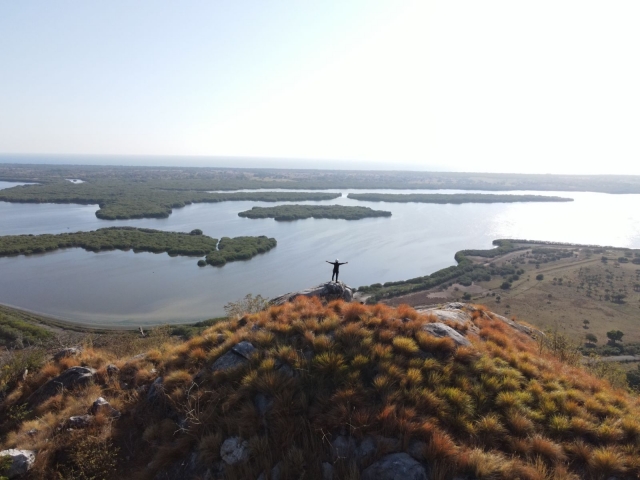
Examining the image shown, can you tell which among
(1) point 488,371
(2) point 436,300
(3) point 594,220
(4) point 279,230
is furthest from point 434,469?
(3) point 594,220

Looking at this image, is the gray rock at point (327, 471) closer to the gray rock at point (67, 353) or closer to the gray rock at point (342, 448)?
the gray rock at point (342, 448)

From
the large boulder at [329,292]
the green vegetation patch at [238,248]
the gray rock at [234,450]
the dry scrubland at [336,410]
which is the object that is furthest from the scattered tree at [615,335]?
the green vegetation patch at [238,248]

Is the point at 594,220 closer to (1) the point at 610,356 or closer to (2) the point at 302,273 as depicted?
(1) the point at 610,356

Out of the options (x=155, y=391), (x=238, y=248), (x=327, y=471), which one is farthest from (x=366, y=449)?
(x=238, y=248)

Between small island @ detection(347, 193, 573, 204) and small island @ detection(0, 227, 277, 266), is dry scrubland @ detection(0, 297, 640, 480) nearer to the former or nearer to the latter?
small island @ detection(0, 227, 277, 266)

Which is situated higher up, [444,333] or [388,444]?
[444,333]

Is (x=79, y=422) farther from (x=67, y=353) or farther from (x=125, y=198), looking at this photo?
(x=125, y=198)
